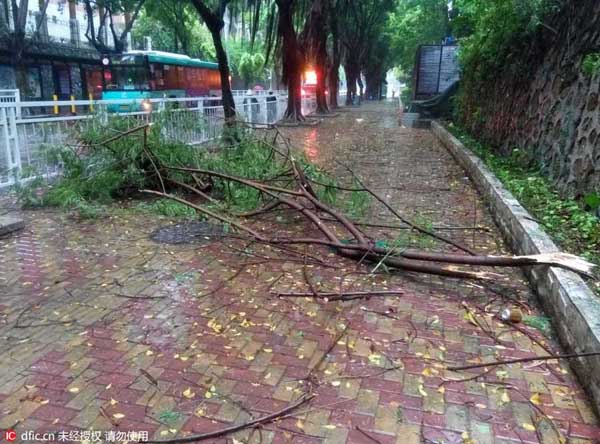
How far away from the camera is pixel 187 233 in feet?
17.3

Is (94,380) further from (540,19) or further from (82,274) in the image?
(540,19)

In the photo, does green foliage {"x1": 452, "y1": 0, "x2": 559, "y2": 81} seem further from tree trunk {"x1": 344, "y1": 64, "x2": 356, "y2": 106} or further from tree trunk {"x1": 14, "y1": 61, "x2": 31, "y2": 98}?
tree trunk {"x1": 344, "y1": 64, "x2": 356, "y2": 106}

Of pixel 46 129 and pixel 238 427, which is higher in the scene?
pixel 46 129

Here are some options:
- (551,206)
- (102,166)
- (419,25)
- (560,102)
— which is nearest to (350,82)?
(419,25)

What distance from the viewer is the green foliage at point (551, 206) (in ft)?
13.8

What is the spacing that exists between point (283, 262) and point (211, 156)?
9.70 ft

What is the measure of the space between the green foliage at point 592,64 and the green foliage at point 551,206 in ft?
4.54

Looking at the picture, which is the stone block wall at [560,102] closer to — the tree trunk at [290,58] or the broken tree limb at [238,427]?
the broken tree limb at [238,427]

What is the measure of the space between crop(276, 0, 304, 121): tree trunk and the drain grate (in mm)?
13577

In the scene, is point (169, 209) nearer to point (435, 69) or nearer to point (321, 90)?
point (435, 69)

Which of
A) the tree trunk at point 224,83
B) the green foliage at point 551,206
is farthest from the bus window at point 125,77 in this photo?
the green foliage at point 551,206

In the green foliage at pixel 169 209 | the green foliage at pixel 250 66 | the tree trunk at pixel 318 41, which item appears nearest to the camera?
the green foliage at pixel 169 209

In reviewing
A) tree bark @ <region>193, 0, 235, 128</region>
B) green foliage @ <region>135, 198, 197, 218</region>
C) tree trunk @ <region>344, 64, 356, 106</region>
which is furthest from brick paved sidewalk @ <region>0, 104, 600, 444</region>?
tree trunk @ <region>344, 64, 356, 106</region>

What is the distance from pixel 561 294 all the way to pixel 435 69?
16.5 m
